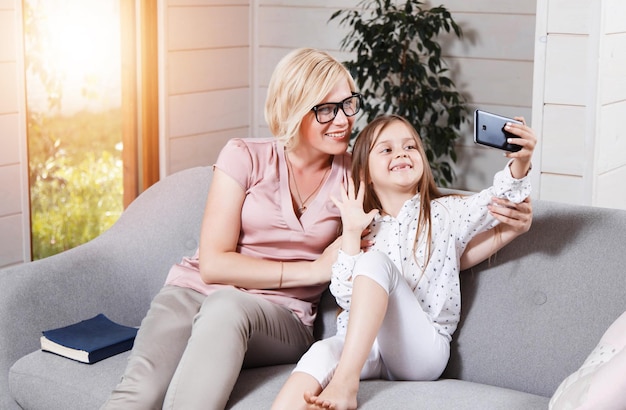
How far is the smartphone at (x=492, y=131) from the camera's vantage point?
2.08 meters

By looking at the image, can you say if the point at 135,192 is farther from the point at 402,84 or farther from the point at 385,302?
the point at 385,302

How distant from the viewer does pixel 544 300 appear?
7.47ft

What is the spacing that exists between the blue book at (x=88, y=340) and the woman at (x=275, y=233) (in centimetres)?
14

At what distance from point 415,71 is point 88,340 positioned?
7.83ft

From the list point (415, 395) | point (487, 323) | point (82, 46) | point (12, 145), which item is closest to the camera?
point (415, 395)

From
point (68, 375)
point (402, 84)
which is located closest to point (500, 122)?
point (68, 375)

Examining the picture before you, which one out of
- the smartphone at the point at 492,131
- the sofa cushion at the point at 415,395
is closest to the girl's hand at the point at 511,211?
the smartphone at the point at 492,131

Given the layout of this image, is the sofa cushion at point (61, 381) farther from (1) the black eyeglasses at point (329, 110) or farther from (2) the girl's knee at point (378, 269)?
(1) the black eyeglasses at point (329, 110)

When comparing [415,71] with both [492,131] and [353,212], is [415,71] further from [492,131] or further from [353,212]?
[492,131]

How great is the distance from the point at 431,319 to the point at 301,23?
3.02m

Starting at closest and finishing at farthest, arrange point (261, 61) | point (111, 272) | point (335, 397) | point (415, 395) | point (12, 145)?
point (335, 397) < point (415, 395) < point (111, 272) < point (12, 145) < point (261, 61)

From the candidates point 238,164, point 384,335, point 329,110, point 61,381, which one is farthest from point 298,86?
point 61,381

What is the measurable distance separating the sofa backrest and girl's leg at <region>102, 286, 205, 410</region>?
0.67 meters

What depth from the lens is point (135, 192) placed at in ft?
14.8
